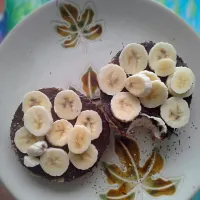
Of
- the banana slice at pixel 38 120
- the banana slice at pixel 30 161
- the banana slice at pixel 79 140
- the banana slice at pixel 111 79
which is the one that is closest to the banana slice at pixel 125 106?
the banana slice at pixel 111 79

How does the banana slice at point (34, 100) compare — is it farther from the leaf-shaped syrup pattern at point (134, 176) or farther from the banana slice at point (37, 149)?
the leaf-shaped syrup pattern at point (134, 176)

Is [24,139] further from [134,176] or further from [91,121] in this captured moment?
[134,176]

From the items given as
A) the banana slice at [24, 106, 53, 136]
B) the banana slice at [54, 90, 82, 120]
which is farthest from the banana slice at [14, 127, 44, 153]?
the banana slice at [54, 90, 82, 120]

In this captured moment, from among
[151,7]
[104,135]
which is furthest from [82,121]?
[151,7]

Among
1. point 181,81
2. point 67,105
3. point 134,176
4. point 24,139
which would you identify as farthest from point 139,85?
point 24,139

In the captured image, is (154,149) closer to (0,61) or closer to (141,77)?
(141,77)
